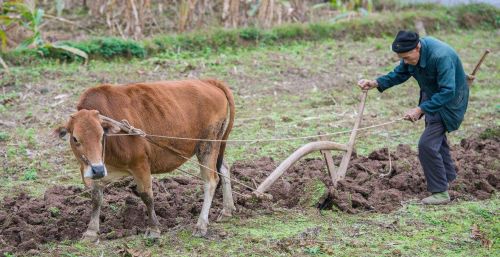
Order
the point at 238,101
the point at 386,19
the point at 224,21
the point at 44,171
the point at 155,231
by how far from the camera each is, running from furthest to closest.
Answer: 1. the point at 386,19
2. the point at 224,21
3. the point at 238,101
4. the point at 44,171
5. the point at 155,231

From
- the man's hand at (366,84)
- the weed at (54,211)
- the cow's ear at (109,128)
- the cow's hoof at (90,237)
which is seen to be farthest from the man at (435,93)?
the weed at (54,211)

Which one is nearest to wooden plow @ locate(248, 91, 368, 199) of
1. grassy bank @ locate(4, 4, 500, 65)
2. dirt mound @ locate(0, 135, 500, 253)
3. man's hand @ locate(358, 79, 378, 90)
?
dirt mound @ locate(0, 135, 500, 253)

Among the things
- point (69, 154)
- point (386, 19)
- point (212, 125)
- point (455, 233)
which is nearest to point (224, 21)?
point (386, 19)

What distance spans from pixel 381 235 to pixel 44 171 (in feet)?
14.1

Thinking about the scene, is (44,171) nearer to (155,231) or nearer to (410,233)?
(155,231)

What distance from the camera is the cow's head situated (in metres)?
6.43

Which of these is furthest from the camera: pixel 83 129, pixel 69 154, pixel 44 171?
pixel 69 154

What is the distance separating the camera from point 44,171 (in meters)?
9.37

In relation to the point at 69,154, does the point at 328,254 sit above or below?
above

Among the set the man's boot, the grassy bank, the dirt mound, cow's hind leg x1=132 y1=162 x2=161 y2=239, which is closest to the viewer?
cow's hind leg x1=132 y1=162 x2=161 y2=239

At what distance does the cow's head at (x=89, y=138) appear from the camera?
21.1 ft

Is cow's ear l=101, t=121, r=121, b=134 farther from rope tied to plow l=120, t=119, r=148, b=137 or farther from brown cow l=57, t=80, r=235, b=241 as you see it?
rope tied to plow l=120, t=119, r=148, b=137

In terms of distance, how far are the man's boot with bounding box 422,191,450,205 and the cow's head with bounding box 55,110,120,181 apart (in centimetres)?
331

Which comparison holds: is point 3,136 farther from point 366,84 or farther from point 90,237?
point 366,84
